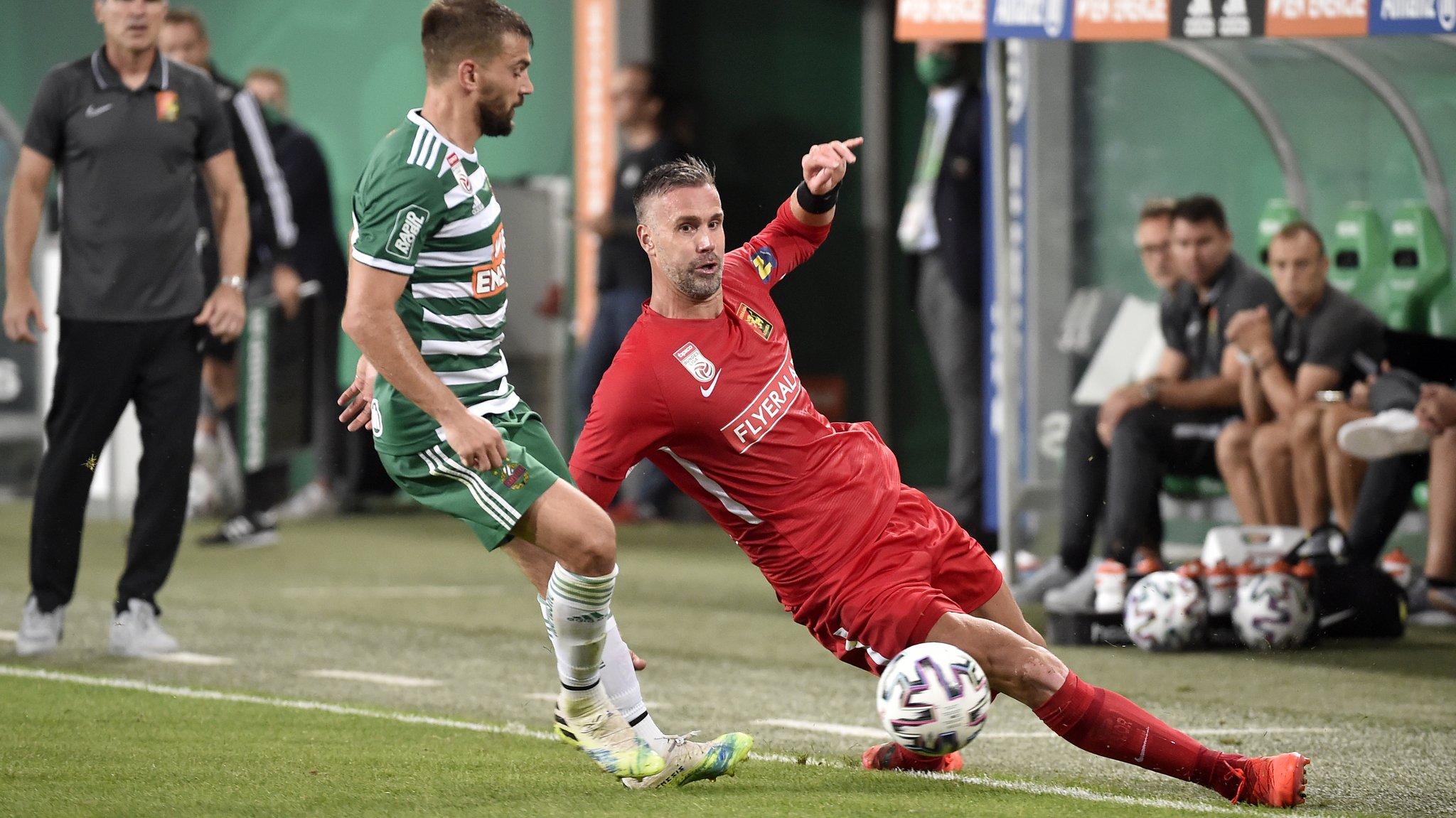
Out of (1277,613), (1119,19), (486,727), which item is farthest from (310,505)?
Result: (486,727)

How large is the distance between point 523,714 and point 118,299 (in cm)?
231

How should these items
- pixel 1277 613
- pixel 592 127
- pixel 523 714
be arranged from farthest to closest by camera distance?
pixel 592 127
pixel 1277 613
pixel 523 714

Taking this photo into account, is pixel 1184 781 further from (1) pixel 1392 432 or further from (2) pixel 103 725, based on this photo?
(1) pixel 1392 432

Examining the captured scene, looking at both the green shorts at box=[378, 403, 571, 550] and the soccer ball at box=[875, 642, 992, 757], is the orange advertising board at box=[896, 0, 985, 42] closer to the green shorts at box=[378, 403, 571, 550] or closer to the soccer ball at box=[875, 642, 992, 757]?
the green shorts at box=[378, 403, 571, 550]

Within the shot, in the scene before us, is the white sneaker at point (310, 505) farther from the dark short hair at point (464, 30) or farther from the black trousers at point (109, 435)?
the dark short hair at point (464, 30)

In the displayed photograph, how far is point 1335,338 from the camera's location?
8289 millimetres

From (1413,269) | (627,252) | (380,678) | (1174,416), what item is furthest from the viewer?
(627,252)

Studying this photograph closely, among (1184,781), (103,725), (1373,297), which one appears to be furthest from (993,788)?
(1373,297)

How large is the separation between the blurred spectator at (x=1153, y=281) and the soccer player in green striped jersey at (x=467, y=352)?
4.24 metres

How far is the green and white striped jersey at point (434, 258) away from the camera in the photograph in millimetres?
4508

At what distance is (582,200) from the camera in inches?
562

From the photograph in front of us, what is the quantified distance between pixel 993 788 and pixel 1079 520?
165 inches

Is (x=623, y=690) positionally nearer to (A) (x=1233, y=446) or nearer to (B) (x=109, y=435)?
(B) (x=109, y=435)

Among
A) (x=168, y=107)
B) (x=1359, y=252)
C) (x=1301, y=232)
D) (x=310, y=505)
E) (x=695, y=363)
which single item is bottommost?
(x=310, y=505)
